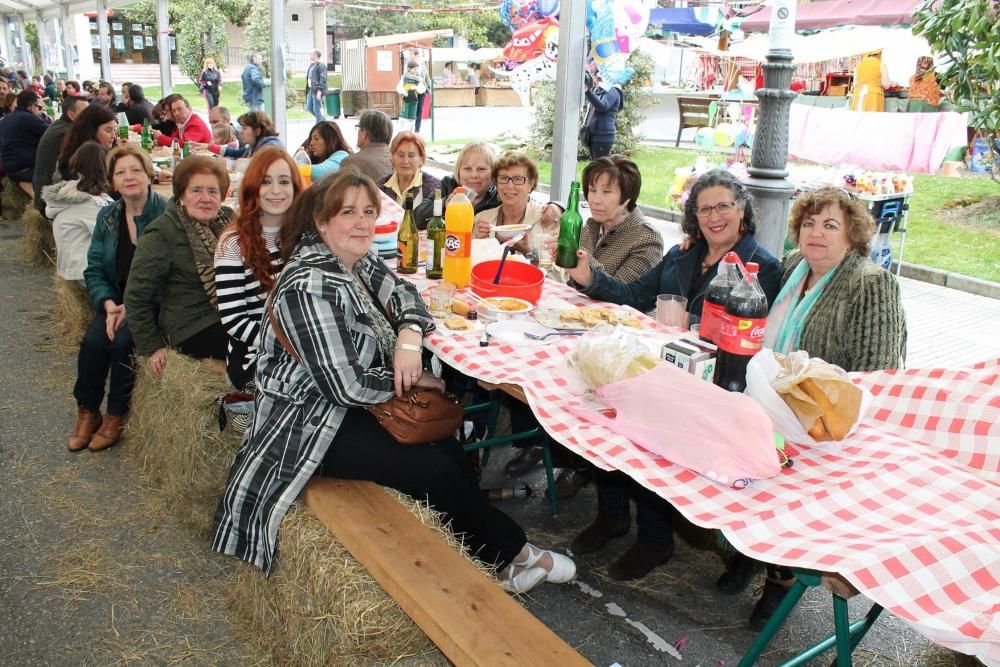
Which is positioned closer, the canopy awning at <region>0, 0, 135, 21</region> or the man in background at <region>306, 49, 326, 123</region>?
the man in background at <region>306, 49, 326, 123</region>

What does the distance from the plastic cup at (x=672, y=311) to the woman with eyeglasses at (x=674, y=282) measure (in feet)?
0.81

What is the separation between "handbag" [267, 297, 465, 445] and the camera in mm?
2482

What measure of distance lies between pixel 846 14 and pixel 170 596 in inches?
696

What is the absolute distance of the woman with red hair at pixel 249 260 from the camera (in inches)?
125

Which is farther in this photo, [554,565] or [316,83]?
[316,83]

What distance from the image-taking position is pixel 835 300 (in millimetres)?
2689

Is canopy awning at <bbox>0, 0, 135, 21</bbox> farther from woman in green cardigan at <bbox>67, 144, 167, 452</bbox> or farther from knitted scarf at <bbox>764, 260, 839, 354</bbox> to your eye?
knitted scarf at <bbox>764, 260, 839, 354</bbox>

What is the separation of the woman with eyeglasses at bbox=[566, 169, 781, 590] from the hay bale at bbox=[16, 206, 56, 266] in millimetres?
6005

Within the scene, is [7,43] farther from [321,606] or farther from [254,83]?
[321,606]

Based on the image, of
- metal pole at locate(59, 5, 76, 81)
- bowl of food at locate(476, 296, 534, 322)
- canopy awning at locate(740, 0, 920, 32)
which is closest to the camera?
bowl of food at locate(476, 296, 534, 322)

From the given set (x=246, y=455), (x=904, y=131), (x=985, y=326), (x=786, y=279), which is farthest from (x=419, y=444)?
(x=904, y=131)

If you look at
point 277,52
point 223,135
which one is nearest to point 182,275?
point 223,135

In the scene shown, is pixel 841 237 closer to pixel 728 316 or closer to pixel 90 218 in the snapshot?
pixel 728 316

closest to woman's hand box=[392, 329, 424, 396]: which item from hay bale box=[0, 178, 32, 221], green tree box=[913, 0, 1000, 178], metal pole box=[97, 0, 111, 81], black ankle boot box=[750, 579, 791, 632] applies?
black ankle boot box=[750, 579, 791, 632]
